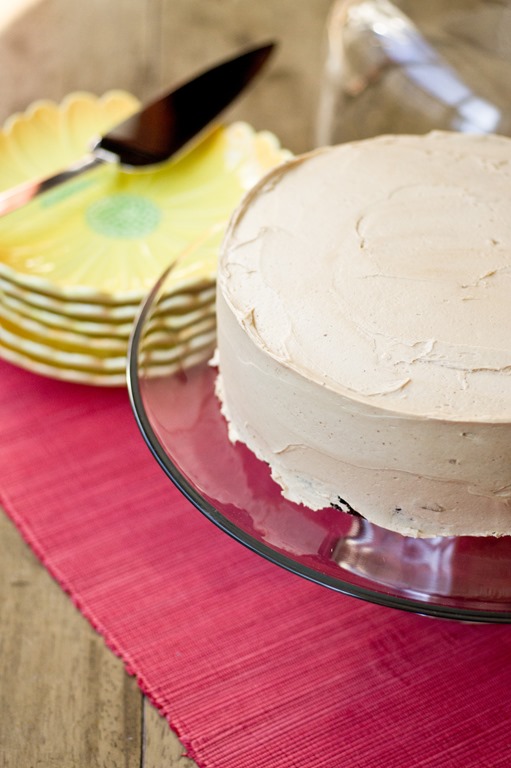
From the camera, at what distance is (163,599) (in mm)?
986

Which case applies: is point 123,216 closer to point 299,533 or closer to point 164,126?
point 164,126

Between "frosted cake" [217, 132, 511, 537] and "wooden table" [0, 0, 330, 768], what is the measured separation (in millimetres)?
256

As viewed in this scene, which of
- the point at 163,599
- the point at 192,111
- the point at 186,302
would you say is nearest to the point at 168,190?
the point at 192,111

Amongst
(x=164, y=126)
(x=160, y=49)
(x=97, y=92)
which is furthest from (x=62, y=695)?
(x=160, y=49)

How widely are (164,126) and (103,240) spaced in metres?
0.23

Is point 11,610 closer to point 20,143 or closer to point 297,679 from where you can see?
point 297,679

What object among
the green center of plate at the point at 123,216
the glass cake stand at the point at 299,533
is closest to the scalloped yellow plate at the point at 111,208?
the green center of plate at the point at 123,216

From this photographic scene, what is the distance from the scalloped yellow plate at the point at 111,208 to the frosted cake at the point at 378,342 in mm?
199

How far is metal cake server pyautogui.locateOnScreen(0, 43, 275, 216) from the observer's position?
1306 mm

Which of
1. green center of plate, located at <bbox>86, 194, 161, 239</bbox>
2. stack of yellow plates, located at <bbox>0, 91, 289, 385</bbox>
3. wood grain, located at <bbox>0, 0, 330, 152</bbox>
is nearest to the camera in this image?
stack of yellow plates, located at <bbox>0, 91, 289, 385</bbox>

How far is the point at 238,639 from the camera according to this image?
3.13 ft

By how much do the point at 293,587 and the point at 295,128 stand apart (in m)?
0.90

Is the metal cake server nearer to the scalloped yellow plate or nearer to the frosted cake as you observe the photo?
the scalloped yellow plate

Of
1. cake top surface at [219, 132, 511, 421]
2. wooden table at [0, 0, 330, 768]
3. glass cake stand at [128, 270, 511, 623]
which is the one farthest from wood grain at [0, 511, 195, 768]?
cake top surface at [219, 132, 511, 421]
